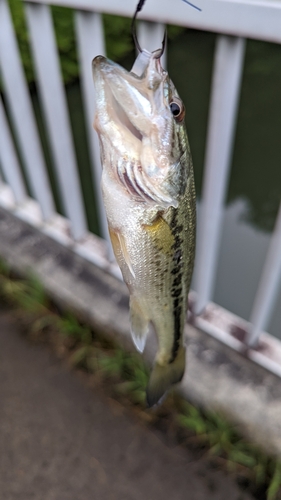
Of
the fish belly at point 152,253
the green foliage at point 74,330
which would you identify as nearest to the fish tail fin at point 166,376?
the fish belly at point 152,253

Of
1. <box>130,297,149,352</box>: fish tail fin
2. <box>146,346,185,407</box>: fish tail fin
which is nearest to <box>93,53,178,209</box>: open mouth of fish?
<box>130,297,149,352</box>: fish tail fin

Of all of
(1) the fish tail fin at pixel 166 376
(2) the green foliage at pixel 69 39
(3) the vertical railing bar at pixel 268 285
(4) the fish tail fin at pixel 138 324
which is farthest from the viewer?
(2) the green foliage at pixel 69 39

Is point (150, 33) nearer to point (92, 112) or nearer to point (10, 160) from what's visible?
point (92, 112)

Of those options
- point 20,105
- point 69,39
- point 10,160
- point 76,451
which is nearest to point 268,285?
point 76,451

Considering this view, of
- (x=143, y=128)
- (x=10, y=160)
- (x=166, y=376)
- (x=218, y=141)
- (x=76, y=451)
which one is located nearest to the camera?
(x=143, y=128)

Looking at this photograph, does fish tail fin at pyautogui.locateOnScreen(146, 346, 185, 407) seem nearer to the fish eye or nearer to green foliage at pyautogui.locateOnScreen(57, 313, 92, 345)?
the fish eye

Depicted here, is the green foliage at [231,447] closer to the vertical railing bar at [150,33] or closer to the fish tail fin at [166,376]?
the fish tail fin at [166,376]

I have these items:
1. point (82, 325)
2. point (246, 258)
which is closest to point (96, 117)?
point (82, 325)
